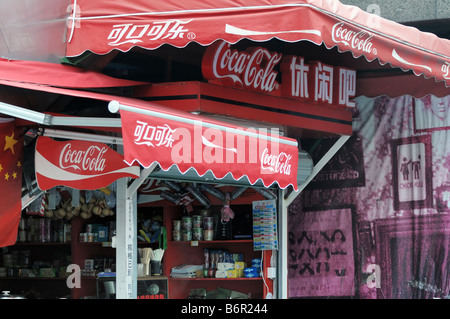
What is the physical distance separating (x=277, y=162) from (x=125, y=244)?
5.11 ft

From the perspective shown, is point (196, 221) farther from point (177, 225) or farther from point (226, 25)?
point (226, 25)

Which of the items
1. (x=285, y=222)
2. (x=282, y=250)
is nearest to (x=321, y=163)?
(x=285, y=222)

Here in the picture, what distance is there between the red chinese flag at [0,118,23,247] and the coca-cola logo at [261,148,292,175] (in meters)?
2.15

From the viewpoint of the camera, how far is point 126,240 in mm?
7367

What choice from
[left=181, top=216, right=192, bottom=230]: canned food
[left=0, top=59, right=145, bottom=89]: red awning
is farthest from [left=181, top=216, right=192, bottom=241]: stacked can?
[left=0, top=59, right=145, bottom=89]: red awning

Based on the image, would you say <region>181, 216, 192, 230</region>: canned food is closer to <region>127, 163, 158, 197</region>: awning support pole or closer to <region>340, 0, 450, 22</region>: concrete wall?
<region>127, 163, 158, 197</region>: awning support pole

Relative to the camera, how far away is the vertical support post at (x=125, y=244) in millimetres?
7367

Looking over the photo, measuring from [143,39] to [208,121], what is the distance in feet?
2.93

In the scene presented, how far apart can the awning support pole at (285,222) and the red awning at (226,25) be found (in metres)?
1.90

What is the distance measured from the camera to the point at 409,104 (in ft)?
31.8

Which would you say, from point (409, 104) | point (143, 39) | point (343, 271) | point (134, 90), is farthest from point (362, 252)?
point (143, 39)

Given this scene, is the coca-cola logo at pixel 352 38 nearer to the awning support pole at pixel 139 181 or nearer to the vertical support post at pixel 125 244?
the awning support pole at pixel 139 181

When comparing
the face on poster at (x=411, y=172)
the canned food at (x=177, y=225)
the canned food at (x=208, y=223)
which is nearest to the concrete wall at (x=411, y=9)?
the face on poster at (x=411, y=172)

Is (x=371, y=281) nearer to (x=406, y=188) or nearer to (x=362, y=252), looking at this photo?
(x=362, y=252)
